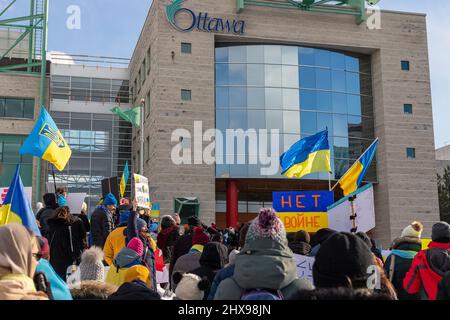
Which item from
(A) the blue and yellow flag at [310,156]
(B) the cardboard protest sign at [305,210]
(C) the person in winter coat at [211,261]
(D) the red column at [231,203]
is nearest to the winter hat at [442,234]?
(C) the person in winter coat at [211,261]

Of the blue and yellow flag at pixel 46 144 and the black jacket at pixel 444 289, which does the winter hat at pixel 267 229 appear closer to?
the black jacket at pixel 444 289

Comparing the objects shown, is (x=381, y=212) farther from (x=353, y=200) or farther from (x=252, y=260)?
(x=252, y=260)

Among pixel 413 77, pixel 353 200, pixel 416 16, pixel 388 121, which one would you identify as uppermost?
pixel 416 16

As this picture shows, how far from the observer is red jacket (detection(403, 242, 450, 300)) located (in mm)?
5895

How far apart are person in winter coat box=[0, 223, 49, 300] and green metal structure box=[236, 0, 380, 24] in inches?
1270

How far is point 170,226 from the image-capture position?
10891mm

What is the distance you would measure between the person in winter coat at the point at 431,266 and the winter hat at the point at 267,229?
2.94 meters

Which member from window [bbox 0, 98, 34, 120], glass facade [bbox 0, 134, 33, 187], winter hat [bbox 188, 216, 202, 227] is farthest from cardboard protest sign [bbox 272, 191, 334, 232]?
window [bbox 0, 98, 34, 120]

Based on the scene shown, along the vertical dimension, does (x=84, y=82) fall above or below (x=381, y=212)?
above

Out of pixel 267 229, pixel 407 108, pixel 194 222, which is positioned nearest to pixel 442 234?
pixel 267 229

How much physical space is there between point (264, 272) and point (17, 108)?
37.0 metres

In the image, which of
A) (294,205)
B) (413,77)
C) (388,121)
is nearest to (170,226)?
(294,205)
